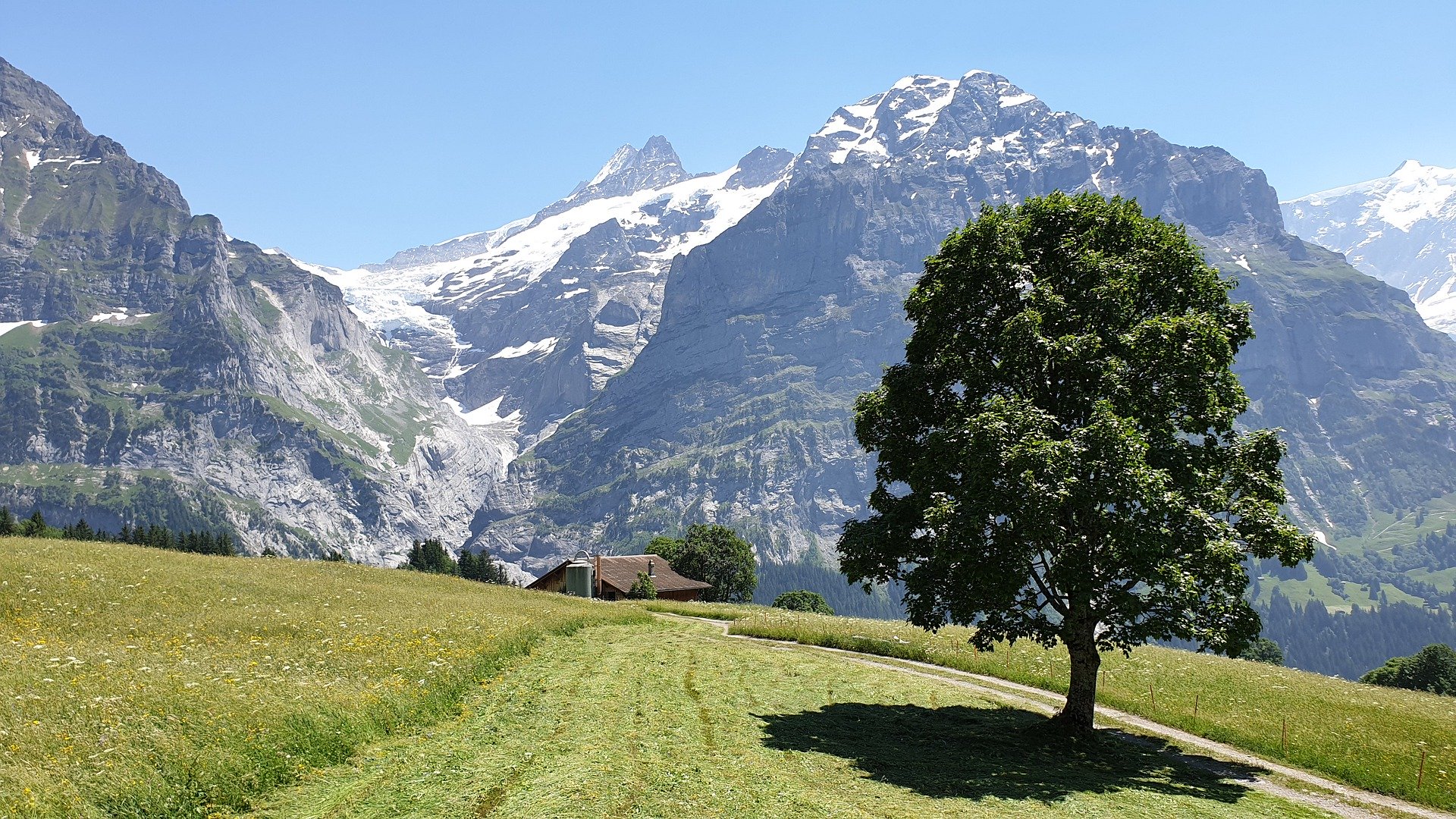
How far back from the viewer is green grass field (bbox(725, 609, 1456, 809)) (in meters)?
25.2

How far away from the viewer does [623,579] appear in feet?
334

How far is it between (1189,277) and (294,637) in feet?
106

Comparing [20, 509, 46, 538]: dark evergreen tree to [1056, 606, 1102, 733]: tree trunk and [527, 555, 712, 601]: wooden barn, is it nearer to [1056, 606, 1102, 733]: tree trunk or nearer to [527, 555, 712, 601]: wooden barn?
[527, 555, 712, 601]: wooden barn

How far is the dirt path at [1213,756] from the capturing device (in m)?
22.0

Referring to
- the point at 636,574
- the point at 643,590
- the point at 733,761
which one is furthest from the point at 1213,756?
the point at 636,574

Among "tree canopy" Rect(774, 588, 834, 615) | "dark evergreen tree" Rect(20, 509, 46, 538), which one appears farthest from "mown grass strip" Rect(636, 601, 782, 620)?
"dark evergreen tree" Rect(20, 509, 46, 538)

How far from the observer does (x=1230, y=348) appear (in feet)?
87.2

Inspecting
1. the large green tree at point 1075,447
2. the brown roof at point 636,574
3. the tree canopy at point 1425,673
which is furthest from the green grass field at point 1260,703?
the brown roof at point 636,574

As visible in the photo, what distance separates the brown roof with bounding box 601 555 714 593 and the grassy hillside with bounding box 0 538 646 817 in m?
56.1

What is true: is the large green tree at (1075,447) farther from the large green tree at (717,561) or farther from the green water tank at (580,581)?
the large green tree at (717,561)

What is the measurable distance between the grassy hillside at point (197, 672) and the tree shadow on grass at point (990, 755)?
1077 centimetres

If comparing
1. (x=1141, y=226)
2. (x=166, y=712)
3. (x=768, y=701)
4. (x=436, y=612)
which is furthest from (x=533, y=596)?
(x=1141, y=226)

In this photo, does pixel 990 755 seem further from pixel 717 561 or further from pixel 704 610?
pixel 717 561

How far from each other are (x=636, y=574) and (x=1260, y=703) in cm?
7677
